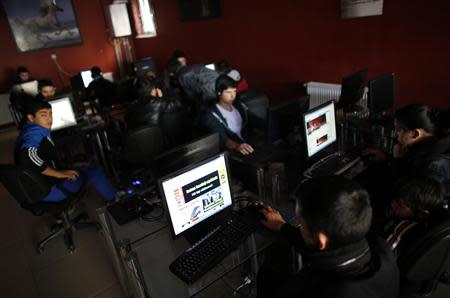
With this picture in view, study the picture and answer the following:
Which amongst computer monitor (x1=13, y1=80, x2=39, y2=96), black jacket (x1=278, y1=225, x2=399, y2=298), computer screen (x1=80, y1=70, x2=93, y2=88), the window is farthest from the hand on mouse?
the window

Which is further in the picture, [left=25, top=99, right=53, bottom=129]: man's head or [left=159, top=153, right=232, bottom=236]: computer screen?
[left=25, top=99, right=53, bottom=129]: man's head

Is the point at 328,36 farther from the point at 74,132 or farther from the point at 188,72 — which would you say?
the point at 74,132

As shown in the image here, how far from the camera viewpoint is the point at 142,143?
309 centimetres

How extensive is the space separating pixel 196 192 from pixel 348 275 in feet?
2.77

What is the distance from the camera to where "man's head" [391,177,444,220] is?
58.7 inches

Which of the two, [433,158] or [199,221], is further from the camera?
[433,158]

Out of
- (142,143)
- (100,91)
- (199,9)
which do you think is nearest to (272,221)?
(142,143)

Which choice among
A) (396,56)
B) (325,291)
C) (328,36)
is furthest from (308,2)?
(325,291)

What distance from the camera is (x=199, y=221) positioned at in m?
1.72

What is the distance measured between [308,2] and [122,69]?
5.92 m

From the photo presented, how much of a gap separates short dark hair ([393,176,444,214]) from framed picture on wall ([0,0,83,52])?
8207 mm

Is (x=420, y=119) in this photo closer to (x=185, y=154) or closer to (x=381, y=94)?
(x=381, y=94)

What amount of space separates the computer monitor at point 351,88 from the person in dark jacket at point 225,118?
1016 mm

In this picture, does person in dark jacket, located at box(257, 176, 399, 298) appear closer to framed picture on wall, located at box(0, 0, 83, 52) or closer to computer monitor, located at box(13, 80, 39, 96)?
computer monitor, located at box(13, 80, 39, 96)
